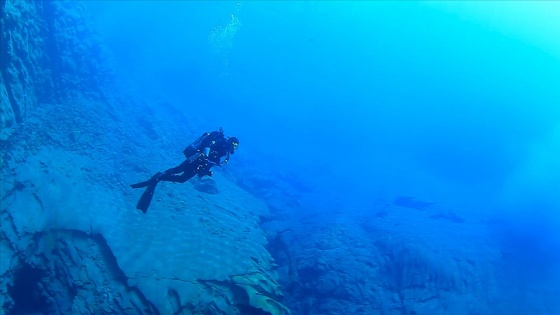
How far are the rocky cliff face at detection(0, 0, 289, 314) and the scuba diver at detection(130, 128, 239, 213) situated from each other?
1.98m

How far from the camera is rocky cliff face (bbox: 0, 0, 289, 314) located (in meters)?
7.50

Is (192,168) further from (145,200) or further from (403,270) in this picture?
(403,270)

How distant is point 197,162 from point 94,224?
368 cm

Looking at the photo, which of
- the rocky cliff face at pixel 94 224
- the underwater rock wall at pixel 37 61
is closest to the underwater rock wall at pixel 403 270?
the rocky cliff face at pixel 94 224

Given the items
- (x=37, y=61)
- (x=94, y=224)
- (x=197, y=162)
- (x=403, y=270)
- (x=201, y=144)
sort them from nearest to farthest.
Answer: (x=197, y=162) < (x=201, y=144) < (x=94, y=224) < (x=403, y=270) < (x=37, y=61)

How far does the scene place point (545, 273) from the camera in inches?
551

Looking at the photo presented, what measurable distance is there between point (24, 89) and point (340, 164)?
134ft

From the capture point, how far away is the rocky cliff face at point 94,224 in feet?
24.6

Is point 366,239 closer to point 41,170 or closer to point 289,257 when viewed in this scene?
point 289,257

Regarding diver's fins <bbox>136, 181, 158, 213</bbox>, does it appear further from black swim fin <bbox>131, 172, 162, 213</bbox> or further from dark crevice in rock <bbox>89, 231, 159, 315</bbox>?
dark crevice in rock <bbox>89, 231, 159, 315</bbox>

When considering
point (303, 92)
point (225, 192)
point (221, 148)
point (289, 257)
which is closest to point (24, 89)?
point (225, 192)

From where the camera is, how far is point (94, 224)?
28.7 ft

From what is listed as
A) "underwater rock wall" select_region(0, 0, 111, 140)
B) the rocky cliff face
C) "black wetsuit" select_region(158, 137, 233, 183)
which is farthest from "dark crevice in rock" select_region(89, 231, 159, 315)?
"underwater rock wall" select_region(0, 0, 111, 140)

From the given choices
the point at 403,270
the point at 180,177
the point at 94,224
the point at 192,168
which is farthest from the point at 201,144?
the point at 403,270
